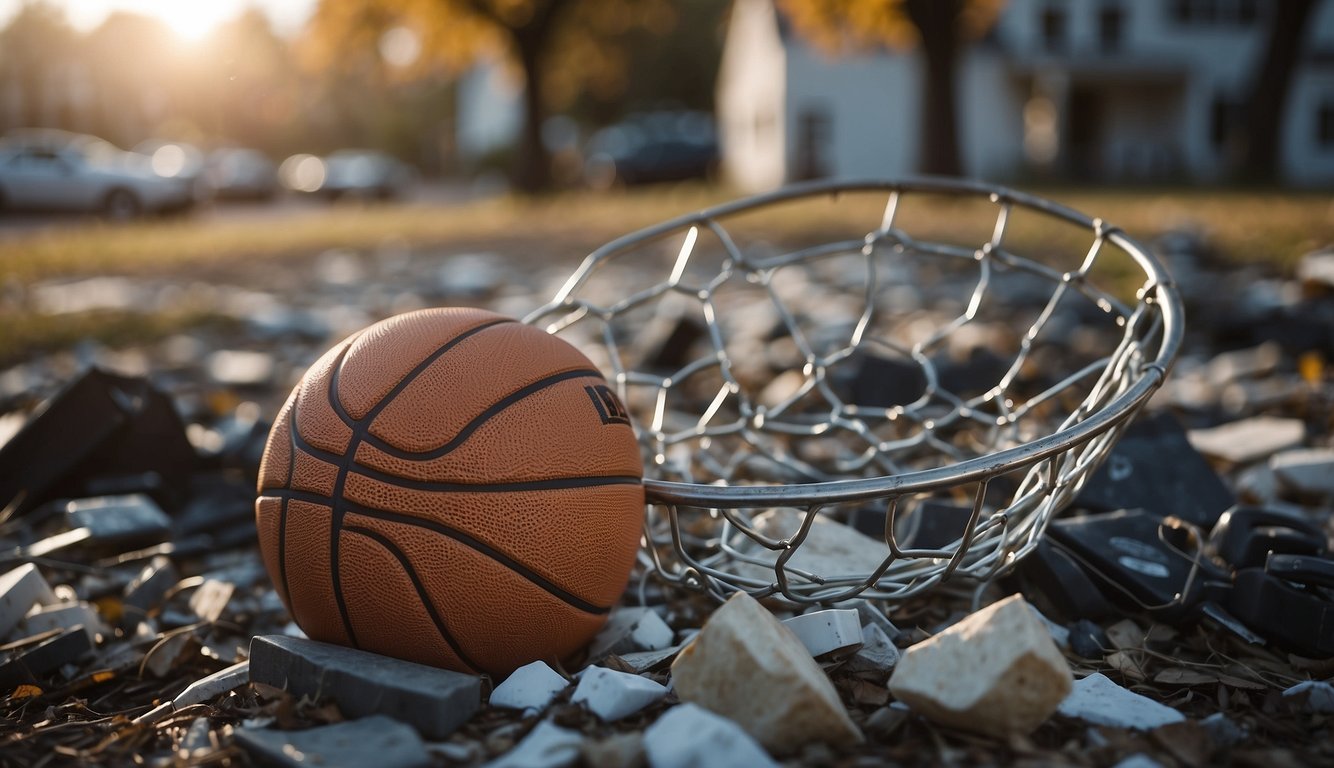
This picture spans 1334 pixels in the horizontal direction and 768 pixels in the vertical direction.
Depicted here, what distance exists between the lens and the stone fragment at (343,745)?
7.26 feet

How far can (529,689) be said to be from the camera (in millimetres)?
2562

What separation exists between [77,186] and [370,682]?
2406 cm

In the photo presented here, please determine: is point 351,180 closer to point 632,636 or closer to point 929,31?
point 929,31

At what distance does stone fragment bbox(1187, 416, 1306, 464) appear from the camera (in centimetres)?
432

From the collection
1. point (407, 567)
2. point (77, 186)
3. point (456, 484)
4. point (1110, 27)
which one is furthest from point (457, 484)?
point (1110, 27)

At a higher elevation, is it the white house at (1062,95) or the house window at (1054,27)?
the house window at (1054,27)

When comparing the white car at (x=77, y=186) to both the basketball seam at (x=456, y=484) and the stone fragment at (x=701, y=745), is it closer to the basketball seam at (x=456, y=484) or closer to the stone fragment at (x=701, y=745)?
the basketball seam at (x=456, y=484)

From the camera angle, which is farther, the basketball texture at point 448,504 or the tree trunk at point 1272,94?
the tree trunk at point 1272,94

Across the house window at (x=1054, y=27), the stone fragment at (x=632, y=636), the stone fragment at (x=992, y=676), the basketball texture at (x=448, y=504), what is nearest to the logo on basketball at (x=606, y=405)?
the basketball texture at (x=448, y=504)

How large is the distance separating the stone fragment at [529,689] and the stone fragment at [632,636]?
305 mm

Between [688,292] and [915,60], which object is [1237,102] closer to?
[915,60]

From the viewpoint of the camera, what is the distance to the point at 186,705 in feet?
8.82

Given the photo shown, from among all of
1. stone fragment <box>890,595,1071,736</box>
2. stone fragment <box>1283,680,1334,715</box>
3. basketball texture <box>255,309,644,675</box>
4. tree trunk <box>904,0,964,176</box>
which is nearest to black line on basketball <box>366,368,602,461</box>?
basketball texture <box>255,309,644,675</box>

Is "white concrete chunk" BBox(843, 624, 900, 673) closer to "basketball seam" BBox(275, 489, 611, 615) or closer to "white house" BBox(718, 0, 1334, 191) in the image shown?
"basketball seam" BBox(275, 489, 611, 615)
